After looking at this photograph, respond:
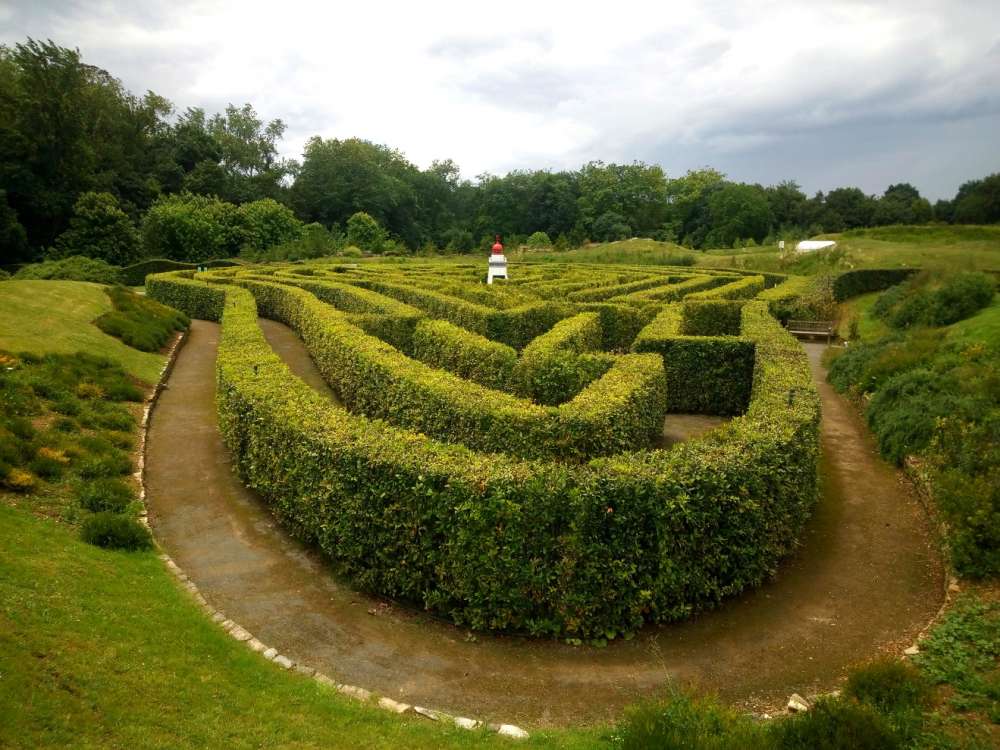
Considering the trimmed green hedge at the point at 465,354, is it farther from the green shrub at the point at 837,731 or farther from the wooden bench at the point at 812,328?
the wooden bench at the point at 812,328

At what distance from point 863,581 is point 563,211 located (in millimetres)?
72429

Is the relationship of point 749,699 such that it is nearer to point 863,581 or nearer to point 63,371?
point 863,581

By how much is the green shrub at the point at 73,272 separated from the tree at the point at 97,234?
29.1ft

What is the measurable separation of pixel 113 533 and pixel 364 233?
5609cm

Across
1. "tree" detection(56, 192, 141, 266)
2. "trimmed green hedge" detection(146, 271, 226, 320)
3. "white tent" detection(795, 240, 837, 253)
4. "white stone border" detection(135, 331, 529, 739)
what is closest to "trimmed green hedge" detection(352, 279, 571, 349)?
"white stone border" detection(135, 331, 529, 739)

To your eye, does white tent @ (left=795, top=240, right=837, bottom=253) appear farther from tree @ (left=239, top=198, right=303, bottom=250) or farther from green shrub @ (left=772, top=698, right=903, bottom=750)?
tree @ (left=239, top=198, right=303, bottom=250)

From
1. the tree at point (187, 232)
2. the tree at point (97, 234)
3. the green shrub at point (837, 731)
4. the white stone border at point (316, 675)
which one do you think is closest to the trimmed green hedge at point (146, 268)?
the tree at point (187, 232)

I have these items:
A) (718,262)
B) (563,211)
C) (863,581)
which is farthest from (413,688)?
(563,211)

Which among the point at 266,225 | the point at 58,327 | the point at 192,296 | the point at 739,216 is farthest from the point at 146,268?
the point at 739,216

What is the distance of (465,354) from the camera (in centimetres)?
1385

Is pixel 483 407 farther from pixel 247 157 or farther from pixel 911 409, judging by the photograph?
pixel 247 157

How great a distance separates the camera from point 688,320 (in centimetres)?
2075

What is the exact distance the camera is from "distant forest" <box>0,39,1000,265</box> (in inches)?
1823

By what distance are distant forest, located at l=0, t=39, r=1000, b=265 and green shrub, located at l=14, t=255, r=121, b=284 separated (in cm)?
998
